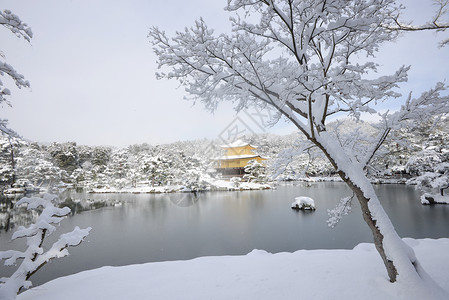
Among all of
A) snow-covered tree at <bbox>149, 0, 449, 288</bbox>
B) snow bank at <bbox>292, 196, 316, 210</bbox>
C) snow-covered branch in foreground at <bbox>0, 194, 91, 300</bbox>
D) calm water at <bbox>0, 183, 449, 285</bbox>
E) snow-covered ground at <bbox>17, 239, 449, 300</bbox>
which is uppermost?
snow-covered tree at <bbox>149, 0, 449, 288</bbox>

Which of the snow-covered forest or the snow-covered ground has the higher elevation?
the snow-covered forest

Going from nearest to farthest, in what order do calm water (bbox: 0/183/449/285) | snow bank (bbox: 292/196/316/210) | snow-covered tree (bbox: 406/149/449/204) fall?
calm water (bbox: 0/183/449/285)
snow-covered tree (bbox: 406/149/449/204)
snow bank (bbox: 292/196/316/210)

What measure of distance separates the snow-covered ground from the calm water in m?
3.34

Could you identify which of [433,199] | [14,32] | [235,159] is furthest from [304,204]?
[235,159]

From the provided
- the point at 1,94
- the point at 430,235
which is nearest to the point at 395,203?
the point at 430,235

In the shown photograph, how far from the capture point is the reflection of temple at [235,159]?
2656 cm

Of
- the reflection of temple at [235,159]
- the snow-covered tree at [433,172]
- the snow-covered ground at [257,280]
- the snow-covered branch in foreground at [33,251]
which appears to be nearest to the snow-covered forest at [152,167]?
the snow-covered tree at [433,172]

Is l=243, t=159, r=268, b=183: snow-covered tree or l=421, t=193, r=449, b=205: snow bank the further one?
l=243, t=159, r=268, b=183: snow-covered tree

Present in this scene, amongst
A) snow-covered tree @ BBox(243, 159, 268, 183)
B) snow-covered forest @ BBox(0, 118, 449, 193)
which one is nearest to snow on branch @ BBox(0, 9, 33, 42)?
snow-covered forest @ BBox(0, 118, 449, 193)

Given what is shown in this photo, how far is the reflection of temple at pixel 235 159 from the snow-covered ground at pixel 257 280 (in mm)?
22255

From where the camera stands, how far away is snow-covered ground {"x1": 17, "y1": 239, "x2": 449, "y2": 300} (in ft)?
8.02

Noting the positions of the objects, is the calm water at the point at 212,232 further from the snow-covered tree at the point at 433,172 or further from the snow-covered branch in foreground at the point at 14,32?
the snow-covered branch in foreground at the point at 14,32

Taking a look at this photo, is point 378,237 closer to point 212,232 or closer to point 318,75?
point 318,75

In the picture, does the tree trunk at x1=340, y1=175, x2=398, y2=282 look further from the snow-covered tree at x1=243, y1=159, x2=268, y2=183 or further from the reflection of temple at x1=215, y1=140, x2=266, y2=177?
the reflection of temple at x1=215, y1=140, x2=266, y2=177
